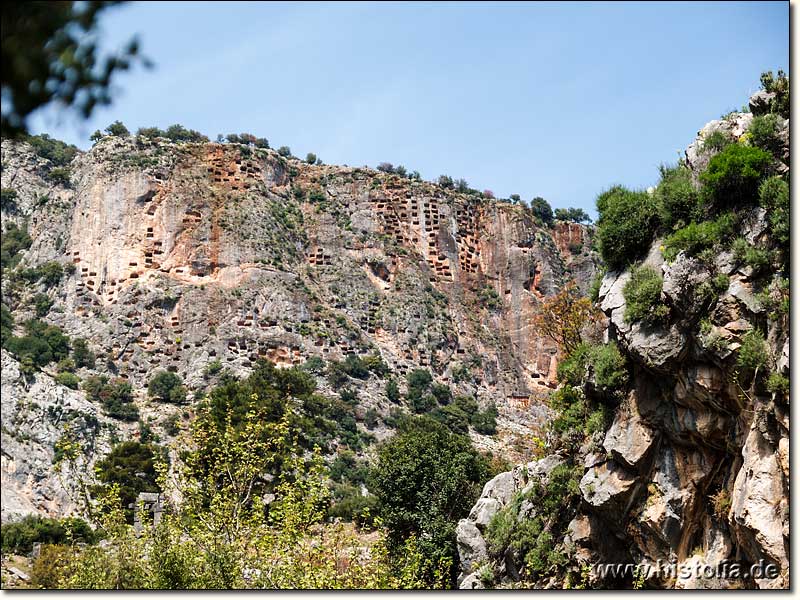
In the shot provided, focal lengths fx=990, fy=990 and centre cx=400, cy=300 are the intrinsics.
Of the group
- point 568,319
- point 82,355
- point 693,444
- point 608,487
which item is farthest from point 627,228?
point 82,355

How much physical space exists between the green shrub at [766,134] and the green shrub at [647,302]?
299 cm

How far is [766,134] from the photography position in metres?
18.1

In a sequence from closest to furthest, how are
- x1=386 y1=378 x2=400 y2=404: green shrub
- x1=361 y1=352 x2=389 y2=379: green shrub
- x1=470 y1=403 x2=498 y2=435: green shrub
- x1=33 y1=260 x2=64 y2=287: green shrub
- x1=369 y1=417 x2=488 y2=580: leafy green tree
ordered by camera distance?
x1=369 y1=417 x2=488 y2=580: leafy green tree
x1=470 y1=403 x2=498 y2=435: green shrub
x1=386 y1=378 x2=400 y2=404: green shrub
x1=361 y1=352 x2=389 y2=379: green shrub
x1=33 y1=260 x2=64 y2=287: green shrub

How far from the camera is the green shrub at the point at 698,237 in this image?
58.3 feet

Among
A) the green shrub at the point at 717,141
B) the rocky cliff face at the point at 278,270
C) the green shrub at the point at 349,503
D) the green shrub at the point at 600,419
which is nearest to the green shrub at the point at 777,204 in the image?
the green shrub at the point at 717,141

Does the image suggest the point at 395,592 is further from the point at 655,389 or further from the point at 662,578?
the point at 655,389

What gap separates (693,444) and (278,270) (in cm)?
6174

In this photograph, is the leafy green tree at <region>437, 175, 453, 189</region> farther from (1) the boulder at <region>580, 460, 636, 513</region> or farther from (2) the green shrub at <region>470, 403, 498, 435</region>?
(1) the boulder at <region>580, 460, 636, 513</region>

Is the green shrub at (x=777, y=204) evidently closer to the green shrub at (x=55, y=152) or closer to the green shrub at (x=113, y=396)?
the green shrub at (x=113, y=396)

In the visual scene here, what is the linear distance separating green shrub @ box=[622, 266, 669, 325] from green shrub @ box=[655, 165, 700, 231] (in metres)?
1.26

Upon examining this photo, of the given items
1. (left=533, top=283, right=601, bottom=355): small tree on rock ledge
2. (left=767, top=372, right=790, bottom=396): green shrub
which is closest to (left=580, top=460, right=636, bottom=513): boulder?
(left=767, top=372, right=790, bottom=396): green shrub

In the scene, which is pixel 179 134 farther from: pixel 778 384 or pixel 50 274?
pixel 778 384

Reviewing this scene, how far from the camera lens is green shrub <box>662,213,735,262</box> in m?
17.8

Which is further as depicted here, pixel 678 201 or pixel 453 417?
pixel 453 417
